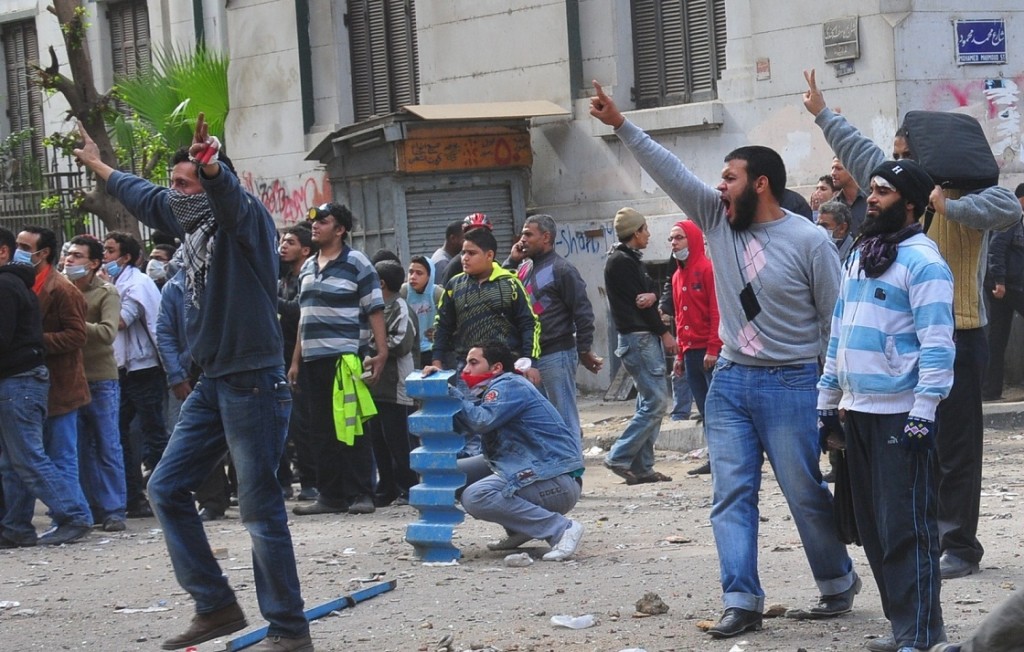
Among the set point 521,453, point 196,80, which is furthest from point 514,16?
point 521,453

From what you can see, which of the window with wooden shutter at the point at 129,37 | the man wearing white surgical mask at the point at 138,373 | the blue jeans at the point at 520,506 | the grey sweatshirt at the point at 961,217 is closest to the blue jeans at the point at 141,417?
the man wearing white surgical mask at the point at 138,373

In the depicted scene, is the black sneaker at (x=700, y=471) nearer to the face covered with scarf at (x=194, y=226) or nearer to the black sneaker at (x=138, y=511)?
the black sneaker at (x=138, y=511)

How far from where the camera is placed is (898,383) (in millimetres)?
5789

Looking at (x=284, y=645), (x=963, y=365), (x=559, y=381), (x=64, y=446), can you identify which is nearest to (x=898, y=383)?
(x=963, y=365)

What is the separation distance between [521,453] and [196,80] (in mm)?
14339

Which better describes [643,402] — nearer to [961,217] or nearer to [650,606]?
[650,606]

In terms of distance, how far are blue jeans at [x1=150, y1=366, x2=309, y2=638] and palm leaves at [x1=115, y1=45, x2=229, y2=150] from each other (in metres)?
14.8

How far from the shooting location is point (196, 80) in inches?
859

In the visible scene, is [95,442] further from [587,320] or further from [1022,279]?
[1022,279]

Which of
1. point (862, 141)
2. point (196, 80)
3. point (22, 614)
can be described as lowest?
point (22, 614)

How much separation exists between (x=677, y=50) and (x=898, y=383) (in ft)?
38.2

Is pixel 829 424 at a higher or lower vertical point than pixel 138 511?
higher

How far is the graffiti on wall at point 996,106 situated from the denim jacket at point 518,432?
7.21 meters

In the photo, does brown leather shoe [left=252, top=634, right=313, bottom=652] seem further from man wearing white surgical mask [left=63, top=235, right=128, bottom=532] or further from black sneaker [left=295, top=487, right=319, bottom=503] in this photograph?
black sneaker [left=295, top=487, right=319, bottom=503]
